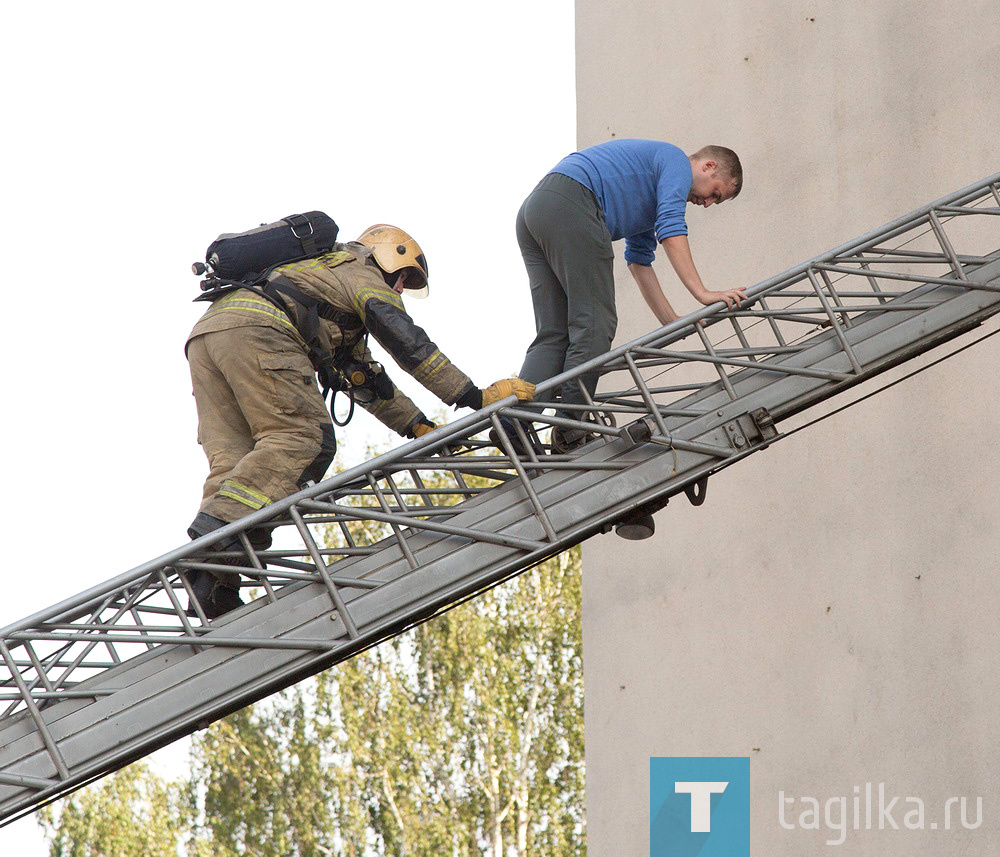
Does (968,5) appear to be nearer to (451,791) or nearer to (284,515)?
(284,515)

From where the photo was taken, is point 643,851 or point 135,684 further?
point 643,851

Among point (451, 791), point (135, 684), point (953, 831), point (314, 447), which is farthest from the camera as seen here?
point (451, 791)

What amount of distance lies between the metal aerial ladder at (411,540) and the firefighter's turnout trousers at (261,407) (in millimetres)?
299

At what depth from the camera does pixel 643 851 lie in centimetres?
1048

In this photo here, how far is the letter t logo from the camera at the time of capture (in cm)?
1008

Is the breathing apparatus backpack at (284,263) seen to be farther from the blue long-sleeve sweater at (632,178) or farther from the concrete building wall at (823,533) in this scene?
the concrete building wall at (823,533)

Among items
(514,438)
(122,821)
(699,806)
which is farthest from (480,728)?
(514,438)

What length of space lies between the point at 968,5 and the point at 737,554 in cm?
484

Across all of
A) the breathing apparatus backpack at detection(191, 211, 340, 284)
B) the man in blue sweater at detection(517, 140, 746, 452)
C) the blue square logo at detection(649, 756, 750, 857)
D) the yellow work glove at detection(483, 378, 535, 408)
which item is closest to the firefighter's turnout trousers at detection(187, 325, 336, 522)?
the breathing apparatus backpack at detection(191, 211, 340, 284)

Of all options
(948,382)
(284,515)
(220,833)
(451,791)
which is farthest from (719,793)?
(220,833)

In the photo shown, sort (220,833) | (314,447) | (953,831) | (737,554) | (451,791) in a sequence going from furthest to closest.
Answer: (220,833)
(451,791)
(737,554)
(953,831)
(314,447)

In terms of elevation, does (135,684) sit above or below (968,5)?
below

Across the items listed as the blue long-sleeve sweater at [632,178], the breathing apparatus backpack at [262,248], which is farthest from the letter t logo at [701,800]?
the breathing apparatus backpack at [262,248]

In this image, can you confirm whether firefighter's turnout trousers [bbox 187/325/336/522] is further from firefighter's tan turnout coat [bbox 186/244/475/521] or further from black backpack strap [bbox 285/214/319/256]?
black backpack strap [bbox 285/214/319/256]
